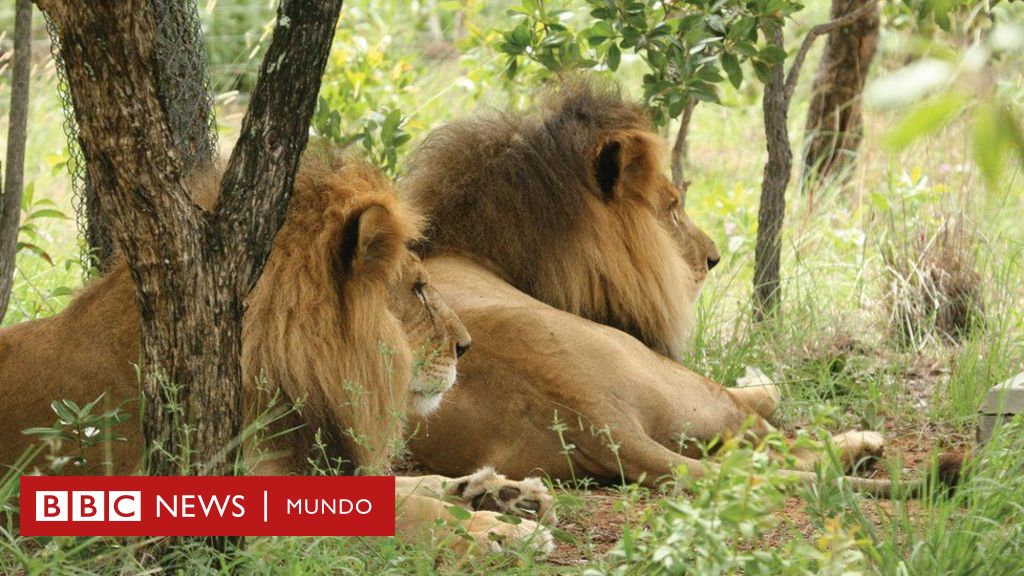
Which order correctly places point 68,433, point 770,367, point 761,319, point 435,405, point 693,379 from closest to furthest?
point 68,433
point 435,405
point 693,379
point 770,367
point 761,319

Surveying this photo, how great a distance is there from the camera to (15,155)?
13.0ft

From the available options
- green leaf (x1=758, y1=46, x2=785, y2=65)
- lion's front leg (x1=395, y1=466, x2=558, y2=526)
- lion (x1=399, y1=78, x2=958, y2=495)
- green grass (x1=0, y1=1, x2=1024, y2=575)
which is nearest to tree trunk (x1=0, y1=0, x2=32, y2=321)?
green grass (x1=0, y1=1, x2=1024, y2=575)

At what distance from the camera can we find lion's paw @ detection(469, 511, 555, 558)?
113 inches

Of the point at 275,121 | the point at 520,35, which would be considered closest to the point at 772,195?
the point at 520,35

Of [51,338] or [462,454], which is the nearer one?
[51,338]

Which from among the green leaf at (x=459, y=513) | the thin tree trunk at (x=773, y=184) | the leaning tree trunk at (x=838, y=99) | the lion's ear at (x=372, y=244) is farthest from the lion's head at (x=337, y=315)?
the leaning tree trunk at (x=838, y=99)

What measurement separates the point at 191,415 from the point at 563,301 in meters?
1.93

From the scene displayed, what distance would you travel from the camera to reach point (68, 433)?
114 inches

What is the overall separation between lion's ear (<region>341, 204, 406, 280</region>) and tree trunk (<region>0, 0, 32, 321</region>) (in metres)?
1.38

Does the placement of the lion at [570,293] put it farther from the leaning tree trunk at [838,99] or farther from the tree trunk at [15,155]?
the leaning tree trunk at [838,99]

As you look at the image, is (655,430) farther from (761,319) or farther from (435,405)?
(761,319)

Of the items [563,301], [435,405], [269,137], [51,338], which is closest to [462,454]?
[435,405]

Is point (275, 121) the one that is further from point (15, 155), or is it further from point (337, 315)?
point (15, 155)

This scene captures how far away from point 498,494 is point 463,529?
1.37 ft
